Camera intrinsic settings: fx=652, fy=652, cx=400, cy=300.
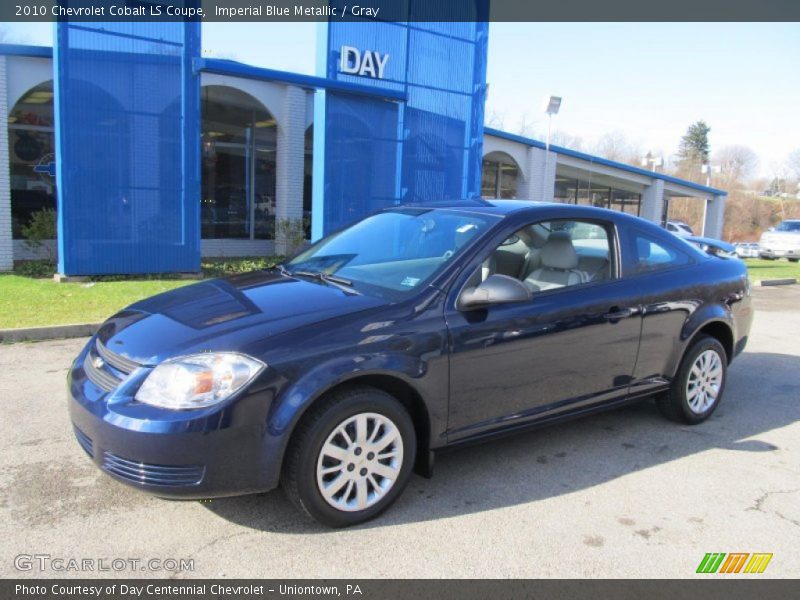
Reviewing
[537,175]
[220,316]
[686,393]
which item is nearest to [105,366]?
[220,316]

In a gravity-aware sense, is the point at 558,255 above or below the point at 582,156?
below

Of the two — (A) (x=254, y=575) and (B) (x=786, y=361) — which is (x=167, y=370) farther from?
(B) (x=786, y=361)

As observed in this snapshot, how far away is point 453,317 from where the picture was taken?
3500mm

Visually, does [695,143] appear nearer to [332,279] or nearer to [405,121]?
[405,121]

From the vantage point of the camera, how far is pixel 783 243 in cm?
2677

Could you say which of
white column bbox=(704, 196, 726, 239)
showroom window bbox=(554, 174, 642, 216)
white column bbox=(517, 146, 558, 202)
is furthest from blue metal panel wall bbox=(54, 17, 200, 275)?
white column bbox=(704, 196, 726, 239)

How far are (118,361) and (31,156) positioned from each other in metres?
12.8

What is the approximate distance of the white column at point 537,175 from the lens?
23.7m

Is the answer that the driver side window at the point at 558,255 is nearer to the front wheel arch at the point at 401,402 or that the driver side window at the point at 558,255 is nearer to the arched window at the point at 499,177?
the front wheel arch at the point at 401,402

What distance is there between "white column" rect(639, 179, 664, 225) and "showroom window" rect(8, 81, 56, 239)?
2412 cm

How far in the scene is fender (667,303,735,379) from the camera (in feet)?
15.3

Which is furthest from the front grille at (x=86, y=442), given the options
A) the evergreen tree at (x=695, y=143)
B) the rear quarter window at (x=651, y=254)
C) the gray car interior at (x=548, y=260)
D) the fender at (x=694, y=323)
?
the evergreen tree at (x=695, y=143)

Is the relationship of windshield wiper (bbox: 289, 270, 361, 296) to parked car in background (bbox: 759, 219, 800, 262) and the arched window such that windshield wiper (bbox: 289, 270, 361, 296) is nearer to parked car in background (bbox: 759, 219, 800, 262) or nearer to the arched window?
the arched window

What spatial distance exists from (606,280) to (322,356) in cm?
215
